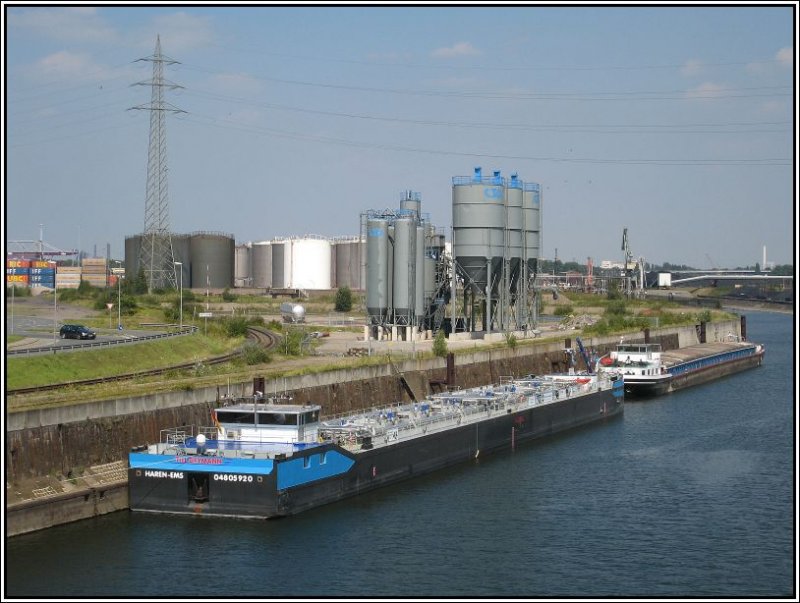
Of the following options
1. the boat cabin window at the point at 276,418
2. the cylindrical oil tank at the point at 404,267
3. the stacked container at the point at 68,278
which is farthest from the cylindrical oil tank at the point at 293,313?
the boat cabin window at the point at 276,418

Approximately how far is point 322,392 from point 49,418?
2006cm

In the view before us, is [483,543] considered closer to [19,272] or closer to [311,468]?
[311,468]

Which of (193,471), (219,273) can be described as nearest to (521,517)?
(193,471)

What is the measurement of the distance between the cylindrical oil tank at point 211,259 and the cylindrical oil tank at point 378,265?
8881cm

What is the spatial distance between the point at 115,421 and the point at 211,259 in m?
138

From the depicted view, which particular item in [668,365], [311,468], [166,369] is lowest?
[311,468]

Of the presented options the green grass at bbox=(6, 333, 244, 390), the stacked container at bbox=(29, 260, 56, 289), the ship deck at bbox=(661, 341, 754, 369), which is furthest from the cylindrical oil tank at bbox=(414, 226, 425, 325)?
the stacked container at bbox=(29, 260, 56, 289)

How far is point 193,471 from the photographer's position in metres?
40.0

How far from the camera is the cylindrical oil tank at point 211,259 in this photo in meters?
178

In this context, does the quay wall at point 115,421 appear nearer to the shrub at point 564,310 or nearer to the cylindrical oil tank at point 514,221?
the cylindrical oil tank at point 514,221

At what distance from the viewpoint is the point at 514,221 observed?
97938 mm

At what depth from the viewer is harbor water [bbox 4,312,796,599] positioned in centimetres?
3344

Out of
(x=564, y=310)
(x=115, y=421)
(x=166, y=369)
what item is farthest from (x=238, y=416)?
(x=564, y=310)

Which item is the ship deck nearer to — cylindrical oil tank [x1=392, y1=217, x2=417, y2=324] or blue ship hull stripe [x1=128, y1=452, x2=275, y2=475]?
cylindrical oil tank [x1=392, y1=217, x2=417, y2=324]
